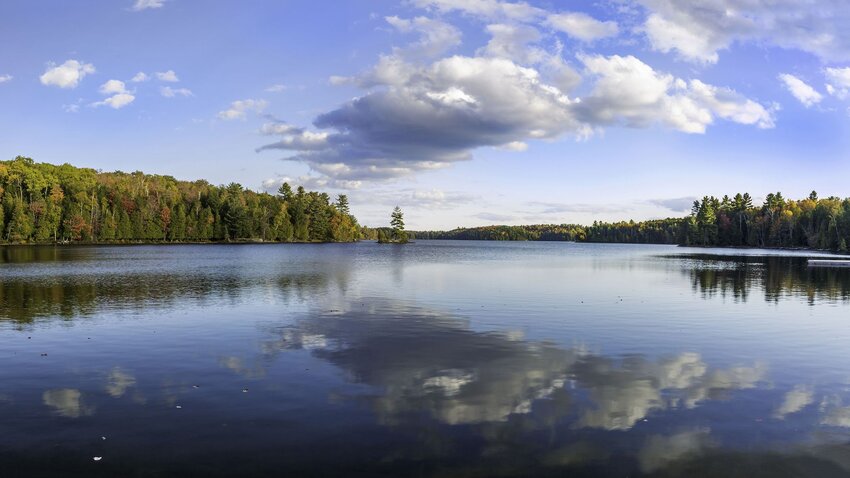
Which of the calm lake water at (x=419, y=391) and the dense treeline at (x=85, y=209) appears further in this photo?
the dense treeline at (x=85, y=209)

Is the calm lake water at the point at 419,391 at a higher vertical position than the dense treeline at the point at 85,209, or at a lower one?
lower

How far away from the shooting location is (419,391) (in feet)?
48.1

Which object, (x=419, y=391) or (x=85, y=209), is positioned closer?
(x=419, y=391)

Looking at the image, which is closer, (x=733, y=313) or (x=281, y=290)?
(x=733, y=313)

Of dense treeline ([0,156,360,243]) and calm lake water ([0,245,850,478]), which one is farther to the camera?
dense treeline ([0,156,360,243])

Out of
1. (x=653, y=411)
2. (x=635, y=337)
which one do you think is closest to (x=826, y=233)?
(x=635, y=337)

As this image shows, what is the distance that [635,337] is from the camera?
23.2 meters

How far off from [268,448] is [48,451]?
425 cm

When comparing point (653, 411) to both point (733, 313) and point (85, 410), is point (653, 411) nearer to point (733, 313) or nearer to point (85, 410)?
point (85, 410)

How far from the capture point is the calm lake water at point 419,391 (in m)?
10.2

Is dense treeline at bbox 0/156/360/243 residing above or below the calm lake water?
above

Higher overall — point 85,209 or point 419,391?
point 85,209

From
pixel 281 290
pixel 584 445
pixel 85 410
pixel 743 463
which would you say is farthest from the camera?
pixel 281 290

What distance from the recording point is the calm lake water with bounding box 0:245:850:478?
10.2m
